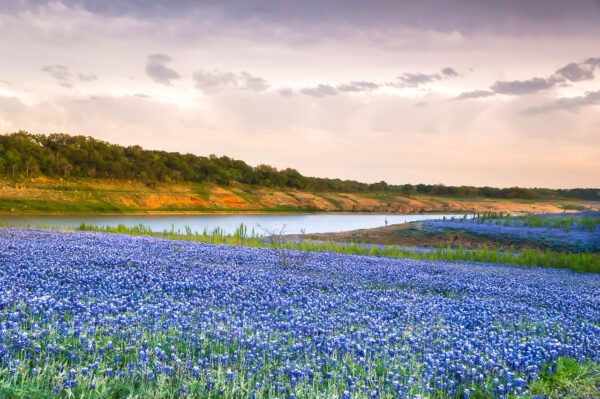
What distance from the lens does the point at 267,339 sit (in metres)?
5.54

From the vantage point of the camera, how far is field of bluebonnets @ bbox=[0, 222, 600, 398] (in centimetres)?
432

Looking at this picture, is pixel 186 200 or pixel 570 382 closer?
pixel 570 382

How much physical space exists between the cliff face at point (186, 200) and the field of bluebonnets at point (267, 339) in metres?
49.2

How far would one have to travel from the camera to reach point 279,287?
30.2ft

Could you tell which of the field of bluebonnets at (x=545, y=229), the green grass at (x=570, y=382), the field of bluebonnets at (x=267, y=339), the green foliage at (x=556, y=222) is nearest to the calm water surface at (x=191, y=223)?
the field of bluebonnets at (x=545, y=229)

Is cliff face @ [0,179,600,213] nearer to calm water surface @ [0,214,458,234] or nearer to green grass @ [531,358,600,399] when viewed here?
calm water surface @ [0,214,458,234]

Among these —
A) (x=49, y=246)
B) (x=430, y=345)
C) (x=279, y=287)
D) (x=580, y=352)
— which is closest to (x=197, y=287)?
(x=279, y=287)

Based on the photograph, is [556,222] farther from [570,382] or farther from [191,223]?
[191,223]

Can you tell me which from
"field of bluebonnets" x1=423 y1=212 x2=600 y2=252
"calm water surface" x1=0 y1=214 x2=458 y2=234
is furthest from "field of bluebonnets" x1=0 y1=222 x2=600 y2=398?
"calm water surface" x1=0 y1=214 x2=458 y2=234

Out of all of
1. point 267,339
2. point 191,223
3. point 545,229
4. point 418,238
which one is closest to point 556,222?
point 545,229

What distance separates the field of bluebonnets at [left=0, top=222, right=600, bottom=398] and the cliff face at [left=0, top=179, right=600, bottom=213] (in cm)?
4918

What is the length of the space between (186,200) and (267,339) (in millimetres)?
90968

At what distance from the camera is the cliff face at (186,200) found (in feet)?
232

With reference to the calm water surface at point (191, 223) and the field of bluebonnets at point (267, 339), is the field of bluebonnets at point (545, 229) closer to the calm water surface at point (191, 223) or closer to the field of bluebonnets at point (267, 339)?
the calm water surface at point (191, 223)
